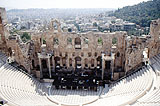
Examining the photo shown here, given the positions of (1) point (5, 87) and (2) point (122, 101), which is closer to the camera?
(2) point (122, 101)

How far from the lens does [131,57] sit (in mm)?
22953

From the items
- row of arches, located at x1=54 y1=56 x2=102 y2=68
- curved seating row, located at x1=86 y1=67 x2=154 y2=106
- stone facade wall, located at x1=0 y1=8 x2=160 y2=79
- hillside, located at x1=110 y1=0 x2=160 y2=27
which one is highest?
hillside, located at x1=110 y1=0 x2=160 y2=27

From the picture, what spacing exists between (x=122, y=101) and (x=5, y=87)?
12.2 m

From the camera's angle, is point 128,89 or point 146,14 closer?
point 128,89

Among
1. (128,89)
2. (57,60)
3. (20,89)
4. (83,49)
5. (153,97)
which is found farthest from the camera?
(57,60)

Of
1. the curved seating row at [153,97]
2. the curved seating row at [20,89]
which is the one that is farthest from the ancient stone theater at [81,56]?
the curved seating row at [153,97]

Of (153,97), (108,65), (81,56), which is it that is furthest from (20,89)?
(153,97)

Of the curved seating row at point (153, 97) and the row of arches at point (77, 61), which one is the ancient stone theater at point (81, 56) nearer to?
the row of arches at point (77, 61)

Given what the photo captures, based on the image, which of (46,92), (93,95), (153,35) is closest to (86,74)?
(93,95)

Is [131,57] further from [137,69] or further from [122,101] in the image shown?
[122,101]

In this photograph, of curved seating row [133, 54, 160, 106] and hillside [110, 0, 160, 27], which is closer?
curved seating row [133, 54, 160, 106]

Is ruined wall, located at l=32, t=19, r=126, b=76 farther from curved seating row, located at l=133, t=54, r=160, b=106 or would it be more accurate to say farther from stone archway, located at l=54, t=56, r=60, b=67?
curved seating row, located at l=133, t=54, r=160, b=106

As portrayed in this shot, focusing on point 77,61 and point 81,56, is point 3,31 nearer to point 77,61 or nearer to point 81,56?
point 77,61

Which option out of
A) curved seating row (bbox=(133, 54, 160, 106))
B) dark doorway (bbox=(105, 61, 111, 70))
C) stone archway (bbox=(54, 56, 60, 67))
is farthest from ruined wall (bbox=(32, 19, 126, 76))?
curved seating row (bbox=(133, 54, 160, 106))
